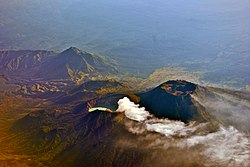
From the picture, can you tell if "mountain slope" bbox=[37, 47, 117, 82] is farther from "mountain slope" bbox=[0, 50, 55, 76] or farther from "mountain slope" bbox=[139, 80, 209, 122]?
"mountain slope" bbox=[139, 80, 209, 122]

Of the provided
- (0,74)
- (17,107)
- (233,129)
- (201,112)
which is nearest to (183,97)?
(201,112)

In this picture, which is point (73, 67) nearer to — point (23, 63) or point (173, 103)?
point (23, 63)

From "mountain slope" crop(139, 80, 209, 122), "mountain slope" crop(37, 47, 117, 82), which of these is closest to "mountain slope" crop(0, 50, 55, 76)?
"mountain slope" crop(37, 47, 117, 82)

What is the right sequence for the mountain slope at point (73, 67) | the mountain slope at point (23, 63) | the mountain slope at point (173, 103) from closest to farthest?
the mountain slope at point (173, 103), the mountain slope at point (73, 67), the mountain slope at point (23, 63)

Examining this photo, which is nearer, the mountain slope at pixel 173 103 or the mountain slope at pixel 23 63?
the mountain slope at pixel 173 103

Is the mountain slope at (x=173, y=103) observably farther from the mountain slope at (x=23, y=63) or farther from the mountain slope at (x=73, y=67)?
the mountain slope at (x=23, y=63)

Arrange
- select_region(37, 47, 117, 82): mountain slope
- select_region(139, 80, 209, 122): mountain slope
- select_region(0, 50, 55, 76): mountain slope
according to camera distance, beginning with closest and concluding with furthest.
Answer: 1. select_region(139, 80, 209, 122): mountain slope
2. select_region(37, 47, 117, 82): mountain slope
3. select_region(0, 50, 55, 76): mountain slope

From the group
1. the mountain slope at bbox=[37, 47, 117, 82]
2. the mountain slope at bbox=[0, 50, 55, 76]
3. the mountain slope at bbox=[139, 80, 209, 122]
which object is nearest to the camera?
the mountain slope at bbox=[139, 80, 209, 122]

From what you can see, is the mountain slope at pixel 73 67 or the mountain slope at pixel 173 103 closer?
the mountain slope at pixel 173 103

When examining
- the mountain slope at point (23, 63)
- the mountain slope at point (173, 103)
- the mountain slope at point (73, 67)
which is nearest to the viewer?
the mountain slope at point (173, 103)

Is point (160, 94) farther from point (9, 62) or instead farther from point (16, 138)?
point (9, 62)

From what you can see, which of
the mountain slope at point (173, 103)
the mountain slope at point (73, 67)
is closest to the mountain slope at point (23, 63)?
the mountain slope at point (73, 67)
